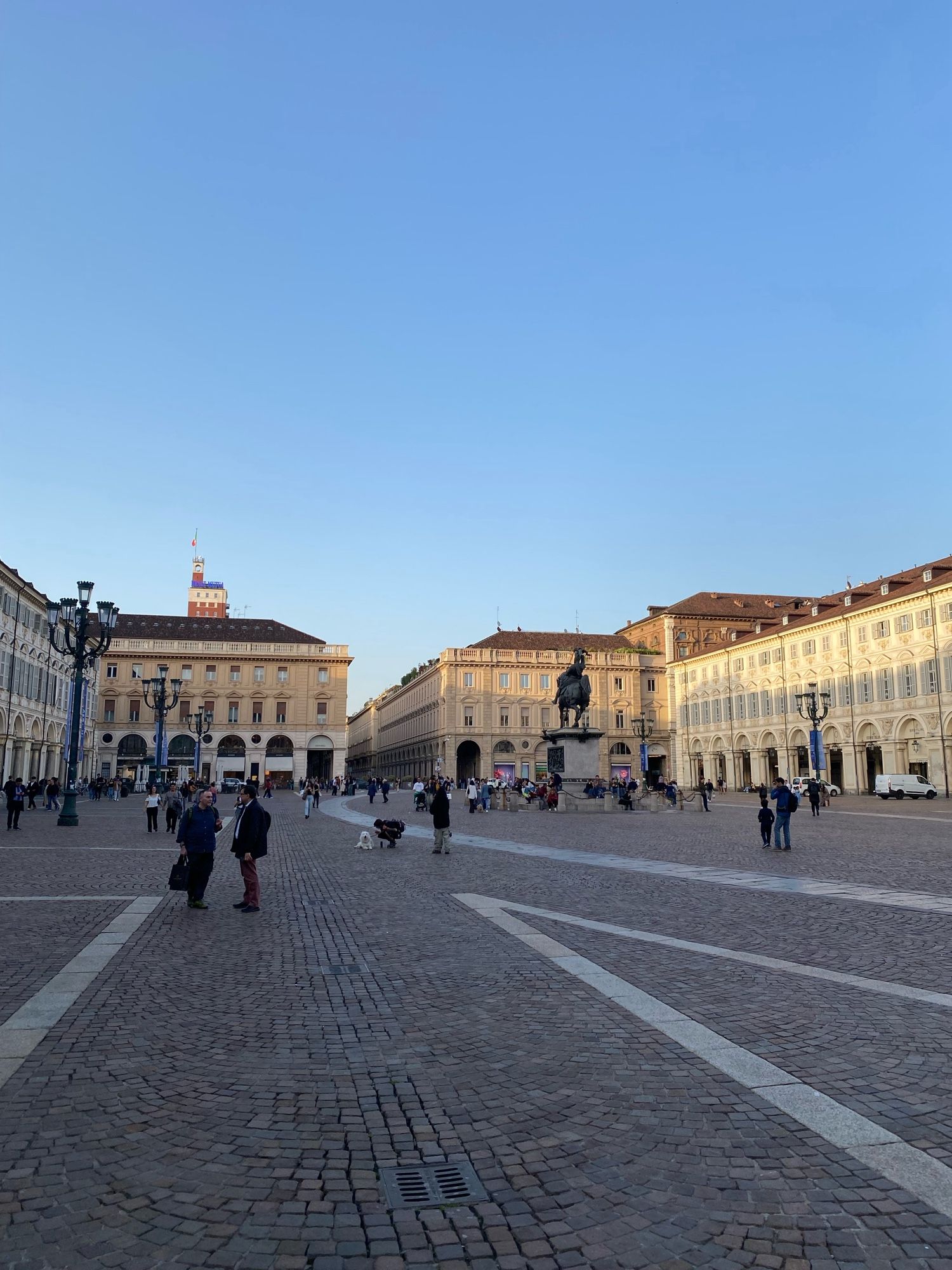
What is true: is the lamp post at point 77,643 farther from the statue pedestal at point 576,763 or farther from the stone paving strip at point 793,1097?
the stone paving strip at point 793,1097

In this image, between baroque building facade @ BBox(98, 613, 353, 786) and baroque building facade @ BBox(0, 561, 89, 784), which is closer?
baroque building facade @ BBox(0, 561, 89, 784)

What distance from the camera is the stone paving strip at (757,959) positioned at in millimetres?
6977

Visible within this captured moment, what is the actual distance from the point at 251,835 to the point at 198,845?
2.52ft

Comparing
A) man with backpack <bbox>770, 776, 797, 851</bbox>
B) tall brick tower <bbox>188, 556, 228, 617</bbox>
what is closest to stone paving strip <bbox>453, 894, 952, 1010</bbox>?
man with backpack <bbox>770, 776, 797, 851</bbox>

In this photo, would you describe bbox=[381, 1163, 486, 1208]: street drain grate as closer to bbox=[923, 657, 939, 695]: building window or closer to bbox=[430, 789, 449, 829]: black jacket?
bbox=[430, 789, 449, 829]: black jacket

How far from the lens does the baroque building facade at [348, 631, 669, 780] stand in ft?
302

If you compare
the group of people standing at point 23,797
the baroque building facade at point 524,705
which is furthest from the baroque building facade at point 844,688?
the group of people standing at point 23,797

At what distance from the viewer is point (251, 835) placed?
1152 centimetres

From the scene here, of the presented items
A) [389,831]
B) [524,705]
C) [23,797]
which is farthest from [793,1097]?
[524,705]

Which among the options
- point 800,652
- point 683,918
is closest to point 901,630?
point 800,652

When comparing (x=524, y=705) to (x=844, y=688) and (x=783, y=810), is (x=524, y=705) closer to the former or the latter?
(x=844, y=688)

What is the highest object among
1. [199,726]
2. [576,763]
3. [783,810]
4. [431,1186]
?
[199,726]

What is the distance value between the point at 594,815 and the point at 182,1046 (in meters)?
30.6

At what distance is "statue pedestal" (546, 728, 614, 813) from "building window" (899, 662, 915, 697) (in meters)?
29.0
